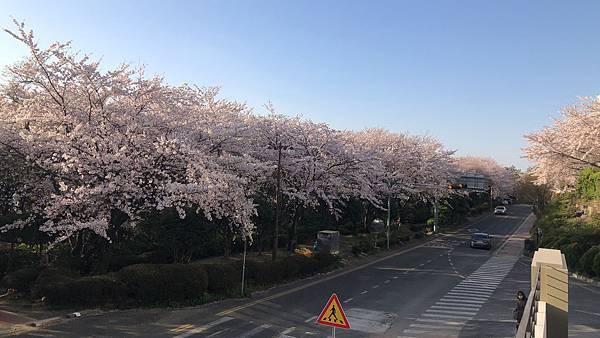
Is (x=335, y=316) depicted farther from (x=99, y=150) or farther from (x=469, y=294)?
(x=469, y=294)

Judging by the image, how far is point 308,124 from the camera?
3419cm

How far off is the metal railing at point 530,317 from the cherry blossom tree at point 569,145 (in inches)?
969

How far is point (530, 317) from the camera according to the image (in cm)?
912

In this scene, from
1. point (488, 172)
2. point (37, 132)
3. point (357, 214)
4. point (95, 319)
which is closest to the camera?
point (95, 319)

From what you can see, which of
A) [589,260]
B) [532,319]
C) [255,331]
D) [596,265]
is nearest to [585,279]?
[589,260]

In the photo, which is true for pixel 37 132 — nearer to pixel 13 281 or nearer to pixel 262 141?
pixel 13 281

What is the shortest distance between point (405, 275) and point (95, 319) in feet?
64.7

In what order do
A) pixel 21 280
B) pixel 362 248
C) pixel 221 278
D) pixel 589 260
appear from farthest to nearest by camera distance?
1. pixel 362 248
2. pixel 589 260
3. pixel 221 278
4. pixel 21 280

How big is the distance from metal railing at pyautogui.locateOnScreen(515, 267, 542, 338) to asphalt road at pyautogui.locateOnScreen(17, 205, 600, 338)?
20.5 ft

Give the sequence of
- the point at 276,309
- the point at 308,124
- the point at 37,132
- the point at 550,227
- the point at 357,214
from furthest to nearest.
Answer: the point at 357,214 < the point at 550,227 < the point at 308,124 < the point at 276,309 < the point at 37,132

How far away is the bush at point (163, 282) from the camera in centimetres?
1848

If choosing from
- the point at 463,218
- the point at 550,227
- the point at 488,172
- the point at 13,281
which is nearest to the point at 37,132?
the point at 13,281

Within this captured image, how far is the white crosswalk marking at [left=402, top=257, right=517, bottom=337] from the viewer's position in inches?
693

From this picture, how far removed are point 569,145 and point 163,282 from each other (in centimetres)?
3026
